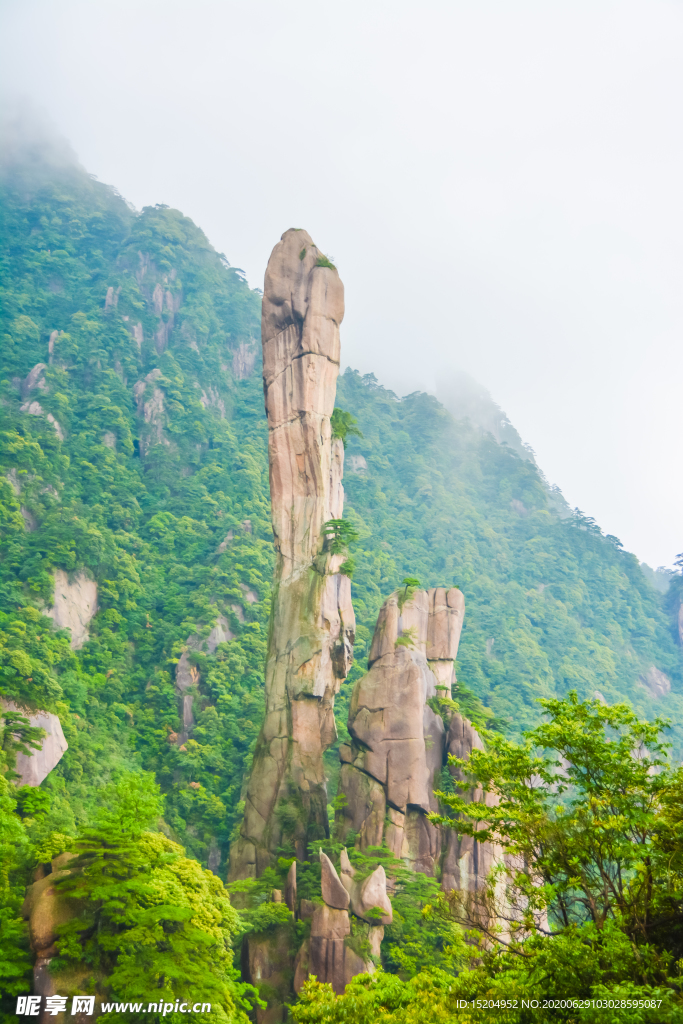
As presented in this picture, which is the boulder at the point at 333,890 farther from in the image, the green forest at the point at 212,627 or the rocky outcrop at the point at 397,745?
the rocky outcrop at the point at 397,745

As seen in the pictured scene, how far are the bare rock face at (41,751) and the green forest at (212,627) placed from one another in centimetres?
37

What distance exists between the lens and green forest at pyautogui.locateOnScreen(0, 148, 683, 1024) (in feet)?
31.5

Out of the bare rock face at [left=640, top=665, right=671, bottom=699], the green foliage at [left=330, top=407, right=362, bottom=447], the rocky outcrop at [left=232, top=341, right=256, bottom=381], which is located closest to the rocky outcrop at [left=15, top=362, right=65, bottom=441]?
the rocky outcrop at [left=232, top=341, right=256, bottom=381]

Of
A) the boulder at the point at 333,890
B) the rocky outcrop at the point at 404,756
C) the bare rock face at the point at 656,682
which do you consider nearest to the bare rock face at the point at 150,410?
the rocky outcrop at the point at 404,756

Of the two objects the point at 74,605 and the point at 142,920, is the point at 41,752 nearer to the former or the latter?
the point at 142,920

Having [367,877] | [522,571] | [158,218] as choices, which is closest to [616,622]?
[522,571]

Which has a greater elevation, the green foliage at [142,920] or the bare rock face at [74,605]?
the bare rock face at [74,605]

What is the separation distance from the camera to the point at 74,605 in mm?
35781

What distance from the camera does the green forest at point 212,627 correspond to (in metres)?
9.61

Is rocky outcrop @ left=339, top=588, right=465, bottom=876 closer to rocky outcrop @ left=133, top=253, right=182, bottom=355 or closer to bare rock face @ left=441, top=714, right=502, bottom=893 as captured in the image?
bare rock face @ left=441, top=714, right=502, bottom=893

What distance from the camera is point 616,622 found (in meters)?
58.3

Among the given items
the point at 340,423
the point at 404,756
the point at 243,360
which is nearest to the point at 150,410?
the point at 243,360

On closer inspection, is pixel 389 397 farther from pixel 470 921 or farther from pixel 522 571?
pixel 470 921

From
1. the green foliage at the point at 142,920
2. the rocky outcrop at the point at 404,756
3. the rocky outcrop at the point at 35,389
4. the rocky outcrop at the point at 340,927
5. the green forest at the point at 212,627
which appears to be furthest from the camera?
the rocky outcrop at the point at 35,389
